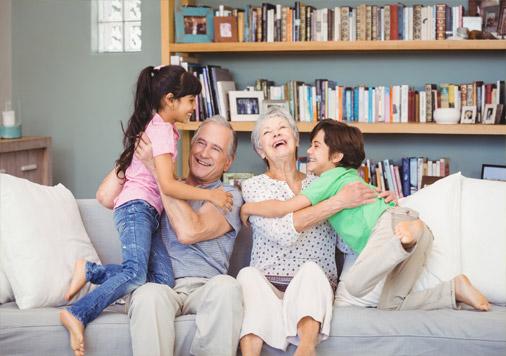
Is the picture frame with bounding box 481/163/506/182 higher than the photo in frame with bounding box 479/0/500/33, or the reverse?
the photo in frame with bounding box 479/0/500/33

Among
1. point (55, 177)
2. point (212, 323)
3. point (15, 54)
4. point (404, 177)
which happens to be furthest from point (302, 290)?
point (15, 54)

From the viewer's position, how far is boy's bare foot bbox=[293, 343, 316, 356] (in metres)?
2.26

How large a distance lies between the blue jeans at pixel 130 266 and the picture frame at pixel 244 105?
6.51 ft

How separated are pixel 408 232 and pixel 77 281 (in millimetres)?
1056

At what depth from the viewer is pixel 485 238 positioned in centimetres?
260

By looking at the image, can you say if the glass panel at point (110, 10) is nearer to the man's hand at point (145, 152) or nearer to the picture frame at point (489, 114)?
the picture frame at point (489, 114)

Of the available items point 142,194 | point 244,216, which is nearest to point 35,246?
point 142,194

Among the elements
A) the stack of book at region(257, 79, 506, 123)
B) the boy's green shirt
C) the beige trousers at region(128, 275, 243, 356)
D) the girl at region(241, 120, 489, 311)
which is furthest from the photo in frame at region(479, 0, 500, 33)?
the beige trousers at region(128, 275, 243, 356)

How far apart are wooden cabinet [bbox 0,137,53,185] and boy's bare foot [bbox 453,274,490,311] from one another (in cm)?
307

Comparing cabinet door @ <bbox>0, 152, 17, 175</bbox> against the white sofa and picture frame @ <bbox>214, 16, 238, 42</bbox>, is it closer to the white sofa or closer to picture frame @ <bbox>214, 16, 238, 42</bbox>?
picture frame @ <bbox>214, 16, 238, 42</bbox>

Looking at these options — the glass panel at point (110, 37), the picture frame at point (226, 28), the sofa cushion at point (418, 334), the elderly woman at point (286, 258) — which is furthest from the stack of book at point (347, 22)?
the sofa cushion at point (418, 334)

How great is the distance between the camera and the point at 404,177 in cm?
461

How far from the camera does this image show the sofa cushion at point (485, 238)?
2.56m

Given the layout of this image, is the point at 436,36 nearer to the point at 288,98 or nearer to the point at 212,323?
the point at 288,98
